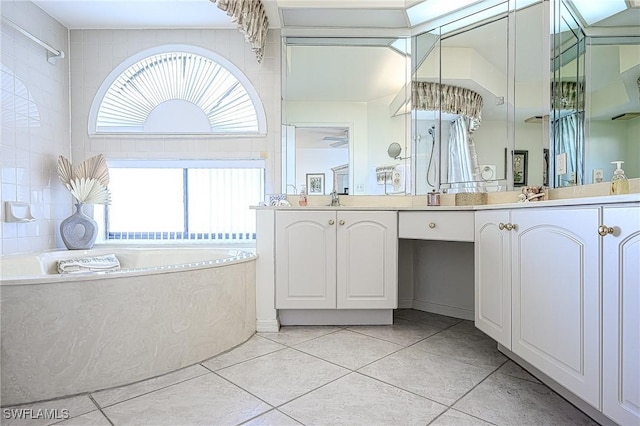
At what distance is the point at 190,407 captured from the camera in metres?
1.35

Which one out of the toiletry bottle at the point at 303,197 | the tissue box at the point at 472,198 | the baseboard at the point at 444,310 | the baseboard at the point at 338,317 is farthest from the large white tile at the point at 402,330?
the toiletry bottle at the point at 303,197

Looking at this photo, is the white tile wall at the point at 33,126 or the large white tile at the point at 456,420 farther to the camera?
the white tile wall at the point at 33,126

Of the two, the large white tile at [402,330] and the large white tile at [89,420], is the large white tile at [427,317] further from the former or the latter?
the large white tile at [89,420]

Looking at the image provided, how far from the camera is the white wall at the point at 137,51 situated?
2.84m

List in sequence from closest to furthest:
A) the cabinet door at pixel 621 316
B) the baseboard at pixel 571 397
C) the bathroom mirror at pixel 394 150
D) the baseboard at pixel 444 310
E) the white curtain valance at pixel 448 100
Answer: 1. the cabinet door at pixel 621 316
2. the baseboard at pixel 571 397
3. the white curtain valance at pixel 448 100
4. the baseboard at pixel 444 310
5. the bathroom mirror at pixel 394 150

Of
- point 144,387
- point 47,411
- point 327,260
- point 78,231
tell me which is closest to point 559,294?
point 327,260

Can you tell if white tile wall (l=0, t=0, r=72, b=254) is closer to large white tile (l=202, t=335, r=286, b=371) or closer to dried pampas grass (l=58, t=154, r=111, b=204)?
dried pampas grass (l=58, t=154, r=111, b=204)

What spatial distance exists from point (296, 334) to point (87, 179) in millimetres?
2030

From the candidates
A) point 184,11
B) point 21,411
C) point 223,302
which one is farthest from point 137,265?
point 184,11

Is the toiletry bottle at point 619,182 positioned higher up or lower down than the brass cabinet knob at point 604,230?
higher up

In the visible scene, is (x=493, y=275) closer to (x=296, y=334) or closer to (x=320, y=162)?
(x=296, y=334)

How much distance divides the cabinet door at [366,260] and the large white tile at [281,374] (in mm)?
574

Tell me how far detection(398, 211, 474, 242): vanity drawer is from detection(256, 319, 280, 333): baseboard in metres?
1.03

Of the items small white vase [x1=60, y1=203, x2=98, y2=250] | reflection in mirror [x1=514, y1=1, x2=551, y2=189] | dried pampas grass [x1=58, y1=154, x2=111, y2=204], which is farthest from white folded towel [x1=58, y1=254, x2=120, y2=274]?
reflection in mirror [x1=514, y1=1, x2=551, y2=189]
